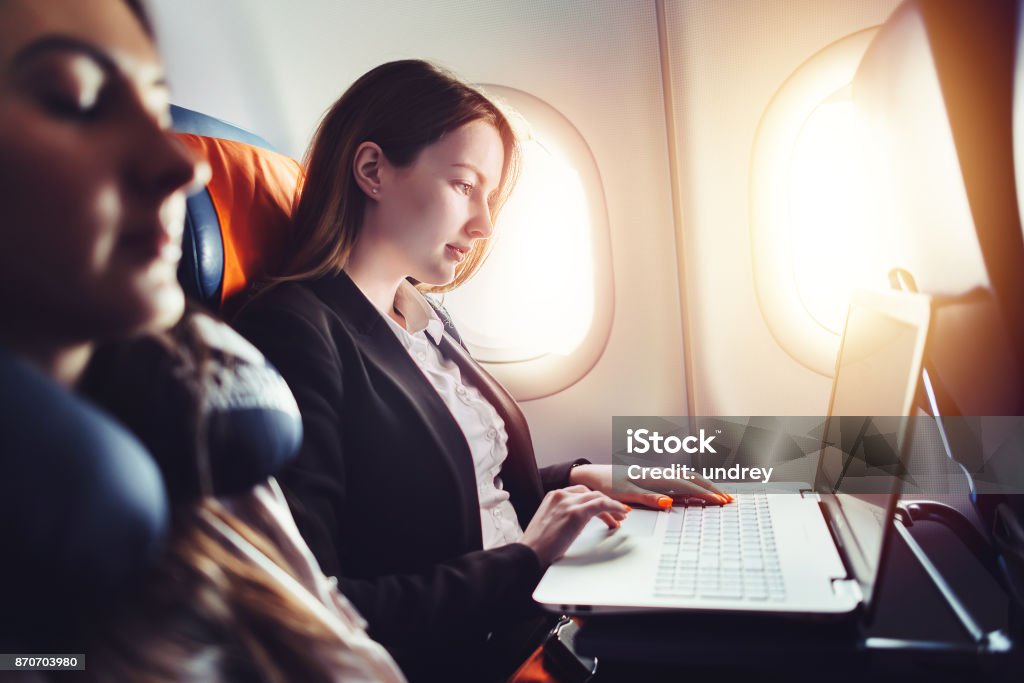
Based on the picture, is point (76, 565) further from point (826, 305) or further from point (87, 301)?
point (826, 305)

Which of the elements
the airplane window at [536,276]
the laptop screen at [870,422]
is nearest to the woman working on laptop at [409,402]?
the laptop screen at [870,422]

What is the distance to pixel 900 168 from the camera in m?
0.86

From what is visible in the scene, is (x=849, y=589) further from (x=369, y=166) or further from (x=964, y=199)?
(x=369, y=166)

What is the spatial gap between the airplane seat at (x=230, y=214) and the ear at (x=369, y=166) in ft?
0.45

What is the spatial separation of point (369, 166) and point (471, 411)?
0.47 m

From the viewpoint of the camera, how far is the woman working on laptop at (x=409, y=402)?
836 millimetres

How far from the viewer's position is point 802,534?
99 cm

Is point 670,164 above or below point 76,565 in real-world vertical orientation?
above

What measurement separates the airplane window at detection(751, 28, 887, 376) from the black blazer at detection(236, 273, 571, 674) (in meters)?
1.09

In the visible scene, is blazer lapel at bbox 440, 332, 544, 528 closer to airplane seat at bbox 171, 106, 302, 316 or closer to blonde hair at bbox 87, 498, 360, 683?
airplane seat at bbox 171, 106, 302, 316

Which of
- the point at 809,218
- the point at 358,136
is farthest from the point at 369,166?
the point at 809,218

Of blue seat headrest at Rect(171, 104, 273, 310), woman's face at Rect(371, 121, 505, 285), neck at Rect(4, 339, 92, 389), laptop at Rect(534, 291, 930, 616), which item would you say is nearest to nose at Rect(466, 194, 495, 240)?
woman's face at Rect(371, 121, 505, 285)

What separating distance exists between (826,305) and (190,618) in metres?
1.69

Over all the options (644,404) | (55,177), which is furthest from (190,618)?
(644,404)
